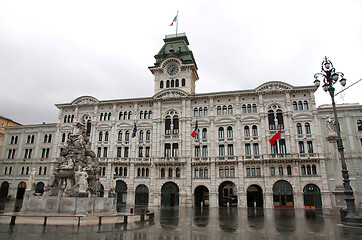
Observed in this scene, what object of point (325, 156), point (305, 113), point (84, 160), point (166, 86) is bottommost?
point (84, 160)

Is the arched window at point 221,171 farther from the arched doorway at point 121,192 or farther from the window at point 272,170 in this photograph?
the arched doorway at point 121,192

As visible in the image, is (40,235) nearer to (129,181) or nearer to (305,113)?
(129,181)

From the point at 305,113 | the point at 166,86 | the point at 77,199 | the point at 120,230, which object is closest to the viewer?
the point at 120,230

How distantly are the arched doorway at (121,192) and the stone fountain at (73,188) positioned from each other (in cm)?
2540

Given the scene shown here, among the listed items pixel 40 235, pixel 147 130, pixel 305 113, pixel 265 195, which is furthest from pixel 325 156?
pixel 40 235

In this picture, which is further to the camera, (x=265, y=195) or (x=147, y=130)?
(x=147, y=130)

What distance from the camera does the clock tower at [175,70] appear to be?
170 ft

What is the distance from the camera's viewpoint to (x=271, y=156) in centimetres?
4253

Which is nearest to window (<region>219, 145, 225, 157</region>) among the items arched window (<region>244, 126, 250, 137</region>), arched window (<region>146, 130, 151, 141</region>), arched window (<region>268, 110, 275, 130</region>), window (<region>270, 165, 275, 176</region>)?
arched window (<region>244, 126, 250, 137</region>)

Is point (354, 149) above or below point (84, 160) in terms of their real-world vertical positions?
above

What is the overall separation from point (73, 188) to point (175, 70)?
37.3m

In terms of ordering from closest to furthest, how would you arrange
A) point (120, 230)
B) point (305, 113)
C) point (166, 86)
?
point (120, 230) < point (305, 113) < point (166, 86)

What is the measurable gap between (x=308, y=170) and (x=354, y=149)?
8138 millimetres

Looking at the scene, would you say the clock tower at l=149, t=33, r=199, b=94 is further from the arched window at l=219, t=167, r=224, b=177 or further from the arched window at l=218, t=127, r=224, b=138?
the arched window at l=219, t=167, r=224, b=177
